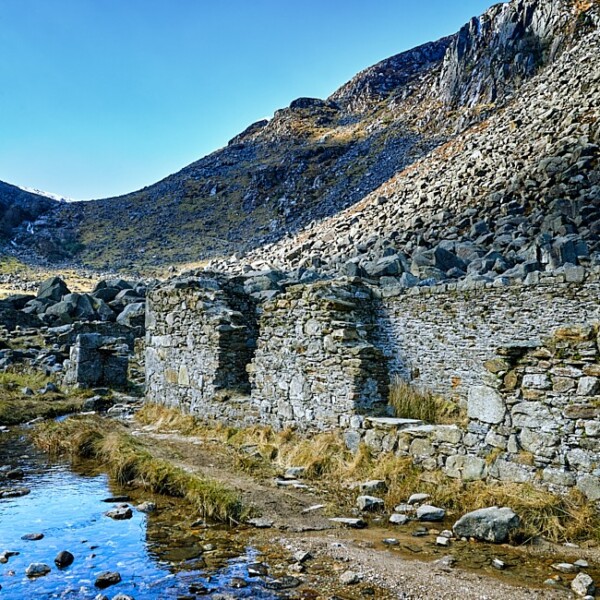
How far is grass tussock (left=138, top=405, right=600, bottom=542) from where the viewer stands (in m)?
5.46

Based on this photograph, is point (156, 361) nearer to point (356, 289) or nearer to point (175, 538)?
point (356, 289)

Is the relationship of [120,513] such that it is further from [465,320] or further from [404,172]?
[404,172]

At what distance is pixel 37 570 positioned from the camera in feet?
16.3

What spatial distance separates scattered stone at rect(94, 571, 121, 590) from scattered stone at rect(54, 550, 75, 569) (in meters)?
0.55

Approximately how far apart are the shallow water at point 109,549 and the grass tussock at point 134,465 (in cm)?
27

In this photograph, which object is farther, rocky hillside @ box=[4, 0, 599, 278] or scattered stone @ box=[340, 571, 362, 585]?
rocky hillside @ box=[4, 0, 599, 278]

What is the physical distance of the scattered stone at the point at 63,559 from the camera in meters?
5.15

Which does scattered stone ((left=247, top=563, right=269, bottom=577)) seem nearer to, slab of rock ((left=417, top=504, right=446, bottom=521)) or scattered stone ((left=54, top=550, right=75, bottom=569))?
scattered stone ((left=54, top=550, right=75, bottom=569))

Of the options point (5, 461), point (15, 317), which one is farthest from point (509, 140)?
point (5, 461)

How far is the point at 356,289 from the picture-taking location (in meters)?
15.7

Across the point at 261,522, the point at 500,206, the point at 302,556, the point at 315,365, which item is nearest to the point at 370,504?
the point at 261,522

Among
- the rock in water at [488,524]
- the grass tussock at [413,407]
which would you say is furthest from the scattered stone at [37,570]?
the grass tussock at [413,407]

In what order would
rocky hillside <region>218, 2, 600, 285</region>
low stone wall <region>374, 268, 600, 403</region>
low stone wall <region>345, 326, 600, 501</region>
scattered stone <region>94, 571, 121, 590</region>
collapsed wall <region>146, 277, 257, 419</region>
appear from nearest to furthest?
scattered stone <region>94, 571, 121, 590</region>, low stone wall <region>345, 326, 600, 501</region>, collapsed wall <region>146, 277, 257, 419</region>, low stone wall <region>374, 268, 600, 403</region>, rocky hillside <region>218, 2, 600, 285</region>

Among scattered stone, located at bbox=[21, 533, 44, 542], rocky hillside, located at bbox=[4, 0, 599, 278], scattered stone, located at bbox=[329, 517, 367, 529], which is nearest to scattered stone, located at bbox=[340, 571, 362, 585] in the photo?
scattered stone, located at bbox=[329, 517, 367, 529]
